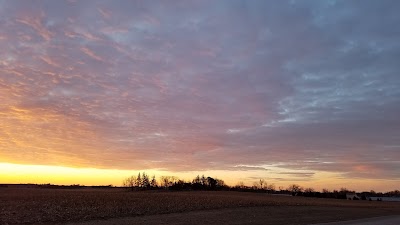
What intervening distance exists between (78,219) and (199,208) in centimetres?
2117

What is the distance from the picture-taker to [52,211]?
161 ft

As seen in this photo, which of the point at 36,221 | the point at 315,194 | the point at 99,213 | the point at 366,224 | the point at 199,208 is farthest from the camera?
the point at 315,194

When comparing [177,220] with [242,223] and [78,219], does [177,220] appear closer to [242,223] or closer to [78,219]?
→ [242,223]

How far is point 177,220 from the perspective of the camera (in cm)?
4397

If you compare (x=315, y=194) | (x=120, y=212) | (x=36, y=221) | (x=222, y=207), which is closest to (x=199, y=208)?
(x=222, y=207)

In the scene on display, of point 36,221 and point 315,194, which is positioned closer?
point 36,221

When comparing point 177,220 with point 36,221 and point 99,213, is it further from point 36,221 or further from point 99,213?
point 36,221

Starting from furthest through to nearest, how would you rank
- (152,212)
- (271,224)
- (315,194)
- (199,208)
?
(315,194) → (199,208) → (152,212) → (271,224)

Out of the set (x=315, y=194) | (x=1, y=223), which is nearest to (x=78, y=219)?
(x=1, y=223)

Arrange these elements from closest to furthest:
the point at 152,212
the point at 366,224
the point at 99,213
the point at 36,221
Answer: the point at 366,224 < the point at 36,221 < the point at 99,213 < the point at 152,212

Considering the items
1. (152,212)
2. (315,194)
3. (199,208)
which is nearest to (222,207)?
(199,208)

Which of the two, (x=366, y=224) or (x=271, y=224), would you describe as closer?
(x=366, y=224)

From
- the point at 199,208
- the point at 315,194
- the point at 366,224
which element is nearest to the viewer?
the point at 366,224

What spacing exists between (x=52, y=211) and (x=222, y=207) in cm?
2613
